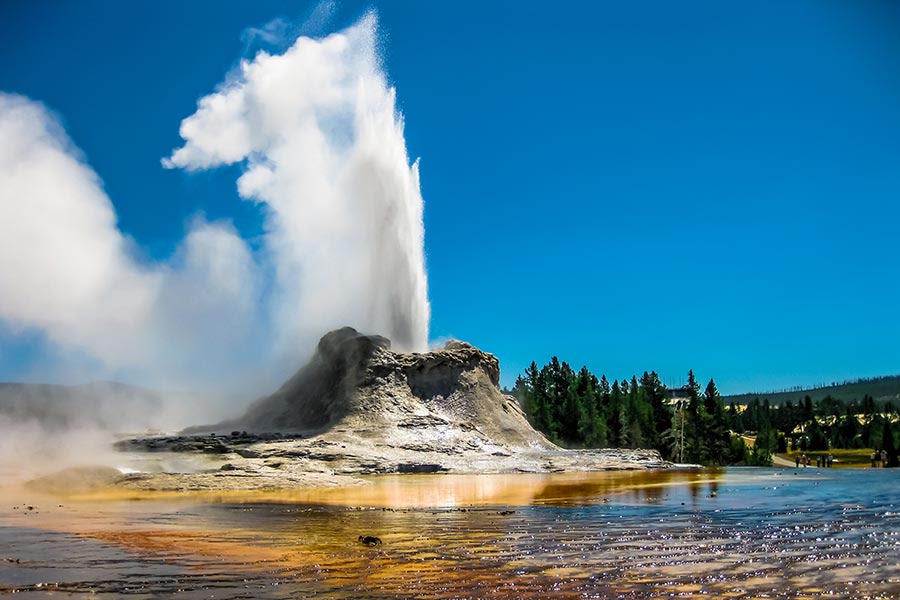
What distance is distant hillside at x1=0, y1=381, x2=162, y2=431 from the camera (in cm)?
5881

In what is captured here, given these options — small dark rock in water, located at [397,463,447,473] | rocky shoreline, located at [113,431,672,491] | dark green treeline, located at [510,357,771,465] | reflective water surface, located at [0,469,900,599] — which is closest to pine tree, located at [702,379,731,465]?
dark green treeline, located at [510,357,771,465]

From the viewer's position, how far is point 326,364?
54.4m

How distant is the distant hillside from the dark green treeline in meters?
40.9

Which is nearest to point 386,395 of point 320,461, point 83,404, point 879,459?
point 320,461

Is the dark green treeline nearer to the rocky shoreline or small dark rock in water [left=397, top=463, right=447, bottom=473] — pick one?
→ the rocky shoreline

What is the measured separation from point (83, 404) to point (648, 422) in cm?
5894

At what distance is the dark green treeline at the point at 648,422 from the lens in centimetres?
7612

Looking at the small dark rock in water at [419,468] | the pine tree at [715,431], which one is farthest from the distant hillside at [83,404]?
the pine tree at [715,431]

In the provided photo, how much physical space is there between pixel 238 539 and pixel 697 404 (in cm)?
7053

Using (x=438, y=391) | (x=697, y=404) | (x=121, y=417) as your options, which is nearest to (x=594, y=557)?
(x=438, y=391)

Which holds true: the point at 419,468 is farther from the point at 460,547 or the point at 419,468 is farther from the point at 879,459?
the point at 879,459

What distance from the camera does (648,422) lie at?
262 feet

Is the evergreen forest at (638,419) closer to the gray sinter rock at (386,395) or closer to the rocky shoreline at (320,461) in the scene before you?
the gray sinter rock at (386,395)

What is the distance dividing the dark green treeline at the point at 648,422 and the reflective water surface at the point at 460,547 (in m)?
54.7
